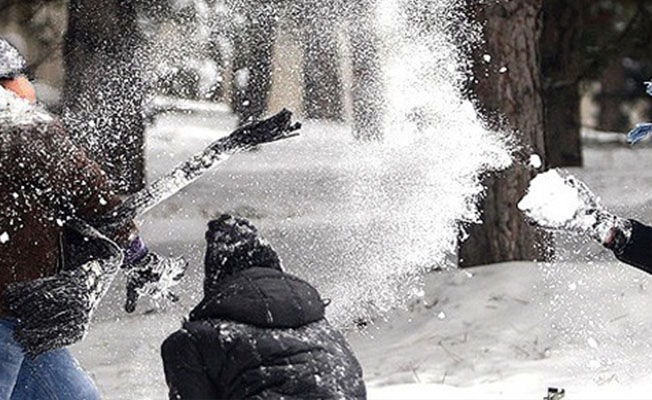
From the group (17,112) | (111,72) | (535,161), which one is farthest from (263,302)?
(111,72)

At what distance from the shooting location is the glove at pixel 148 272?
13.0 feet

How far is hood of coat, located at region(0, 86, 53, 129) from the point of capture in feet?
12.4

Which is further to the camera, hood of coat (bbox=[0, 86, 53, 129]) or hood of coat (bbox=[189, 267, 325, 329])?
hood of coat (bbox=[0, 86, 53, 129])

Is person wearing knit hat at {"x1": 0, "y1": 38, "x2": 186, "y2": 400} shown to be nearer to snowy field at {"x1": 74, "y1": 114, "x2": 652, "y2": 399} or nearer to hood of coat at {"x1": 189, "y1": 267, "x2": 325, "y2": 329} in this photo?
hood of coat at {"x1": 189, "y1": 267, "x2": 325, "y2": 329}

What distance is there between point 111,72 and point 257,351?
334 inches

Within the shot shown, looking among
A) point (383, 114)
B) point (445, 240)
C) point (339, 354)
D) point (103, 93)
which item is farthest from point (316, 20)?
point (339, 354)

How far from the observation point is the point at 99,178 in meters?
3.91

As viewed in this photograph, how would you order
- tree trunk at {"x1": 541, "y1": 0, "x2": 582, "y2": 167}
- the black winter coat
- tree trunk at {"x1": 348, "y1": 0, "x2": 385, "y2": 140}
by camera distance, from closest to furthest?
the black winter coat, tree trunk at {"x1": 348, "y1": 0, "x2": 385, "y2": 140}, tree trunk at {"x1": 541, "y1": 0, "x2": 582, "y2": 167}

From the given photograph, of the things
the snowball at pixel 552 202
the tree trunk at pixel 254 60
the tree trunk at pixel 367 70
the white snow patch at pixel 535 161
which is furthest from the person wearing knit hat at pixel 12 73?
the tree trunk at pixel 254 60

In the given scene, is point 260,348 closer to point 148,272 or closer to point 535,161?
point 148,272

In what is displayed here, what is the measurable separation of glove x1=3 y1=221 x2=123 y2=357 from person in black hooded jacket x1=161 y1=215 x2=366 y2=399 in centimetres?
57

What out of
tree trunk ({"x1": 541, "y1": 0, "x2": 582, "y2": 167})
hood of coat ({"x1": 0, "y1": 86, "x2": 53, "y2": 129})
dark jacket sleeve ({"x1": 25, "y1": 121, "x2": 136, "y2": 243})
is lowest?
tree trunk ({"x1": 541, "y1": 0, "x2": 582, "y2": 167})

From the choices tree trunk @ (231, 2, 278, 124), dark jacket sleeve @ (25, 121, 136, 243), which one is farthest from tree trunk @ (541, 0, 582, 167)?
dark jacket sleeve @ (25, 121, 136, 243)

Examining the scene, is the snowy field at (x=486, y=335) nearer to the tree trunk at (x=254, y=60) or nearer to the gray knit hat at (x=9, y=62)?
the tree trunk at (x=254, y=60)
